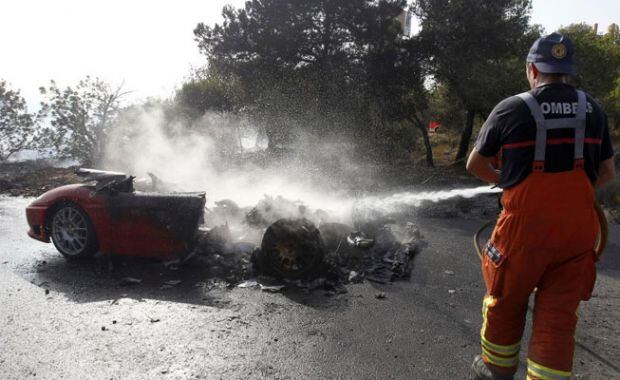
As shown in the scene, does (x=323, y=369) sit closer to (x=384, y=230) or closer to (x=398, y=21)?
(x=384, y=230)

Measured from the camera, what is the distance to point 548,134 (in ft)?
8.25

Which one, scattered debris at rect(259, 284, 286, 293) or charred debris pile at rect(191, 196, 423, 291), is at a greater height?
charred debris pile at rect(191, 196, 423, 291)

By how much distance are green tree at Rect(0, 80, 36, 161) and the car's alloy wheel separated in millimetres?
16346

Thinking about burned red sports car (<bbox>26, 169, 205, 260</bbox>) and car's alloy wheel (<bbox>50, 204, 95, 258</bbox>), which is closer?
burned red sports car (<bbox>26, 169, 205, 260</bbox>)

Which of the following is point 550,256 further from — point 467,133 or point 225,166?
point 467,133

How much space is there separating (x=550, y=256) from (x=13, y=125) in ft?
73.9

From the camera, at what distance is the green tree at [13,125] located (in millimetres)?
19000

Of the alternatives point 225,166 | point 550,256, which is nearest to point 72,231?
point 550,256

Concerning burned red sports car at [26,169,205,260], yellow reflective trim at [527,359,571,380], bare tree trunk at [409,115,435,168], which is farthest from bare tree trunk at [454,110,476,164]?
yellow reflective trim at [527,359,571,380]

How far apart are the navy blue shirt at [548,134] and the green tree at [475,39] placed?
562 inches

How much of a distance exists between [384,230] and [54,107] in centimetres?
1736

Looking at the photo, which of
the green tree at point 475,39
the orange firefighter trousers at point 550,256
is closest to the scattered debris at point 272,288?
the orange firefighter trousers at point 550,256

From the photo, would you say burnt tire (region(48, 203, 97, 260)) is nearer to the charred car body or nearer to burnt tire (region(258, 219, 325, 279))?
the charred car body

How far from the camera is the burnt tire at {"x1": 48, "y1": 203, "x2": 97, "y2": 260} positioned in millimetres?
5945
